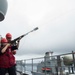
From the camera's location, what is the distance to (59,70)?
6820 mm

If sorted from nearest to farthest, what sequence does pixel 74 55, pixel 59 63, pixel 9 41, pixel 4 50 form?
pixel 4 50
pixel 9 41
pixel 74 55
pixel 59 63

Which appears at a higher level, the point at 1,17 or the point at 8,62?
the point at 1,17

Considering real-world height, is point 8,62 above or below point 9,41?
below

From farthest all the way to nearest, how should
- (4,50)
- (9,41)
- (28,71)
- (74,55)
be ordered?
(28,71) → (74,55) → (9,41) → (4,50)

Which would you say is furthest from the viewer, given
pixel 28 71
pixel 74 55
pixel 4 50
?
pixel 28 71

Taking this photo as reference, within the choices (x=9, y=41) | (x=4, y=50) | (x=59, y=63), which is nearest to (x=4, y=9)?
(x=9, y=41)

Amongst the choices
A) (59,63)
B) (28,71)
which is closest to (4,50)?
(59,63)

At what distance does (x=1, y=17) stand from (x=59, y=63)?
246 cm

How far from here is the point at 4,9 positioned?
210 inches

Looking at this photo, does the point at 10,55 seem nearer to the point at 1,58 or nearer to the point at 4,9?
the point at 1,58

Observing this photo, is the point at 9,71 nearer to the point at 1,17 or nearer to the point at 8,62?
the point at 8,62

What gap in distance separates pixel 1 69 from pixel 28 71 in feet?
19.4

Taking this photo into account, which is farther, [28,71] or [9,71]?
[28,71]

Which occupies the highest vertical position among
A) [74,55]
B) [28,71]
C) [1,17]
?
[1,17]
